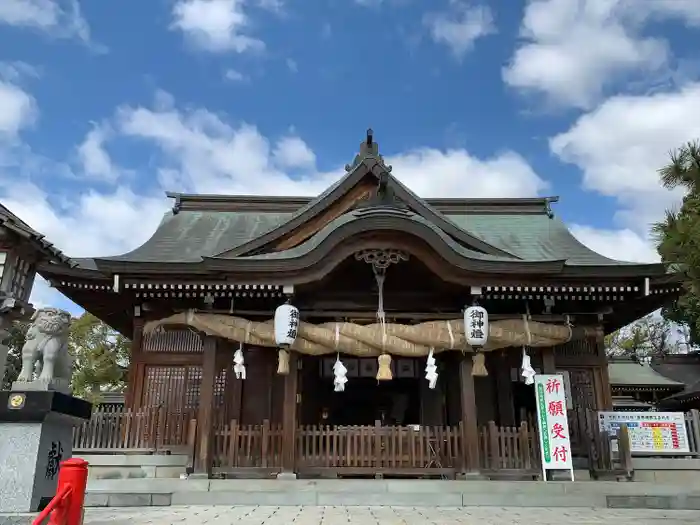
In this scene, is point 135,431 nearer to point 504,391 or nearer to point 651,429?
point 504,391

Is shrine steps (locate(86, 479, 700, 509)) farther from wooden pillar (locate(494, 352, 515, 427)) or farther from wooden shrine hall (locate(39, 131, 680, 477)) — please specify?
wooden pillar (locate(494, 352, 515, 427))

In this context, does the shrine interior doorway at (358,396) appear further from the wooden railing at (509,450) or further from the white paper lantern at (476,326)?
the white paper lantern at (476,326)

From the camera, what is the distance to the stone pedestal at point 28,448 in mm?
5758

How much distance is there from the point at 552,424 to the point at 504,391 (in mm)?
2056

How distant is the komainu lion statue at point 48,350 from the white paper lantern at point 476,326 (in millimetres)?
6794

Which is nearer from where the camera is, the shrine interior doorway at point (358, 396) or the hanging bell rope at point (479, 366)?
the hanging bell rope at point (479, 366)

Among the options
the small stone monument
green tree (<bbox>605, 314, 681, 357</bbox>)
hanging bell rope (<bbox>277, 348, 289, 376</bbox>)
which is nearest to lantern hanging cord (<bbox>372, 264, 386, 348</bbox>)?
hanging bell rope (<bbox>277, 348, 289, 376</bbox>)

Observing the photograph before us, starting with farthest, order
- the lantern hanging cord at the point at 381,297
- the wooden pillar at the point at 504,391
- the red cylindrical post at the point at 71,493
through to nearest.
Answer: the wooden pillar at the point at 504,391 → the lantern hanging cord at the point at 381,297 → the red cylindrical post at the point at 71,493

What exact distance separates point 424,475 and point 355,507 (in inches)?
90.7

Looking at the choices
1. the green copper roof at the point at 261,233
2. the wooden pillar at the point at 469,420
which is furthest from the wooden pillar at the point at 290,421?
the green copper roof at the point at 261,233

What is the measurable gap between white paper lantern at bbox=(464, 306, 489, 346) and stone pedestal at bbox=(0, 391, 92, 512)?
7.03 m

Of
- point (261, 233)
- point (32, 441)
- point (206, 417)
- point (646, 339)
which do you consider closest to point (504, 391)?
point (206, 417)

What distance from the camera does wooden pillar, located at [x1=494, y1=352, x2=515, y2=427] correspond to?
12.3m

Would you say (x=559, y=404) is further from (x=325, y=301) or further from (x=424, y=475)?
(x=325, y=301)
